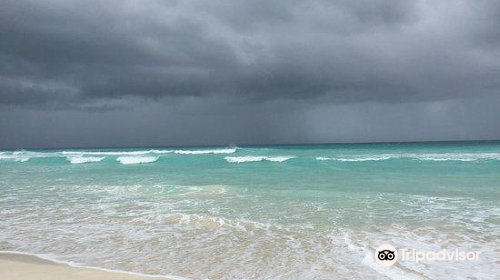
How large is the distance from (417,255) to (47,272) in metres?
5.27

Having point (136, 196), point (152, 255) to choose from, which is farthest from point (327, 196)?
point (152, 255)

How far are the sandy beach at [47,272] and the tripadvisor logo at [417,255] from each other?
3.42m

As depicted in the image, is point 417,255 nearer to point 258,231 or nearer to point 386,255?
point 386,255

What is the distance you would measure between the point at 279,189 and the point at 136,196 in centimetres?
537

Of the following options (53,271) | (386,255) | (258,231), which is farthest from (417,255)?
(53,271)

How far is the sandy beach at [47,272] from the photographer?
4.44m

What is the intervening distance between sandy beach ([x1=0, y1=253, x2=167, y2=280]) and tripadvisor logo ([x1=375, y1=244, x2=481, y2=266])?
3419mm

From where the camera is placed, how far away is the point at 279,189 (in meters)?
13.8

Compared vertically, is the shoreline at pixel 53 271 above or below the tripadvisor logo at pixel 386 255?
above

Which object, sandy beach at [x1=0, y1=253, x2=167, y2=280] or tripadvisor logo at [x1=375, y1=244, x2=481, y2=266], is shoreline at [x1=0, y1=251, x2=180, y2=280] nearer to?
sandy beach at [x1=0, y1=253, x2=167, y2=280]

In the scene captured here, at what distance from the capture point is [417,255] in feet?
17.4

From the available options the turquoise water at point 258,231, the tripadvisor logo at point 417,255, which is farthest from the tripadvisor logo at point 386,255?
the turquoise water at point 258,231

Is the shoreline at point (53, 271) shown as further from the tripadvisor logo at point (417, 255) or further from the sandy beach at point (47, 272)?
the tripadvisor logo at point (417, 255)

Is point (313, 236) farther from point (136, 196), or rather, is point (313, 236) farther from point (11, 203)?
point (11, 203)
